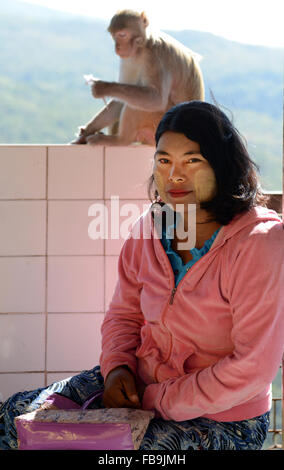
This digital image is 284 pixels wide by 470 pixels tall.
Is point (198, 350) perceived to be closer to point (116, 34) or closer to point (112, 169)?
point (112, 169)

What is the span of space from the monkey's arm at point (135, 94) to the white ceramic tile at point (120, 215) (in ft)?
2.82

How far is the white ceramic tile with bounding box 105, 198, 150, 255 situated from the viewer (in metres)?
2.66

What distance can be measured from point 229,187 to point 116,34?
2.28 meters

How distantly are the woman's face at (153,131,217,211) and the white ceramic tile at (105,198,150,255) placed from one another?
110 centimetres

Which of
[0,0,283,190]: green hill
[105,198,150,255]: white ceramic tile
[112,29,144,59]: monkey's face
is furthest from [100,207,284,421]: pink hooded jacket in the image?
[0,0,283,190]: green hill

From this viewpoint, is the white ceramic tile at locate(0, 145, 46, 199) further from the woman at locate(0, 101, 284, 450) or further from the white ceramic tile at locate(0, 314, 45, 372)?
the woman at locate(0, 101, 284, 450)

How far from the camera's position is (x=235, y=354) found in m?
1.41

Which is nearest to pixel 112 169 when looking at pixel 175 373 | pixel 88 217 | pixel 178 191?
pixel 88 217

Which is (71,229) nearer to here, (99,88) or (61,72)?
(99,88)

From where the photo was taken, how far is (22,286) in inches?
105

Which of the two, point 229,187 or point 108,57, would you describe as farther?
point 108,57

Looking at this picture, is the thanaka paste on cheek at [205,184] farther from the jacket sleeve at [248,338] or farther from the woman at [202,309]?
the jacket sleeve at [248,338]

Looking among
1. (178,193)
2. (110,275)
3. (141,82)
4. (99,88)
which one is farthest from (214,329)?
(141,82)

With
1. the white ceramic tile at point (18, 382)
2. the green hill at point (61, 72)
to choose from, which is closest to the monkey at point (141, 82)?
the white ceramic tile at point (18, 382)
